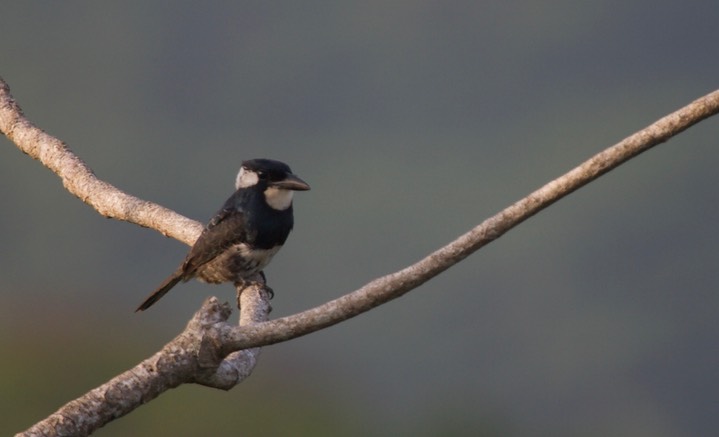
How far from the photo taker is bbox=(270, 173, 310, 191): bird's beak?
4770 mm

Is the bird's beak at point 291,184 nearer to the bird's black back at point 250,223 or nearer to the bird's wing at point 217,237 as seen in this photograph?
the bird's black back at point 250,223

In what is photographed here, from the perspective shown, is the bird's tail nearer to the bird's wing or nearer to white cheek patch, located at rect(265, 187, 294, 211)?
the bird's wing

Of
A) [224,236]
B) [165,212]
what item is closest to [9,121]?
[165,212]

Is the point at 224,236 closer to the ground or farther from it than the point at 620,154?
farther from it

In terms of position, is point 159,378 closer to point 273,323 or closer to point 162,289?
point 273,323

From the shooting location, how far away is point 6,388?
646 inches

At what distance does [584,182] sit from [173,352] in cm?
95

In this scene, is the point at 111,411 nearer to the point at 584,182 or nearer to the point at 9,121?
the point at 584,182

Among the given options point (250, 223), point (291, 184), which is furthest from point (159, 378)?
point (250, 223)

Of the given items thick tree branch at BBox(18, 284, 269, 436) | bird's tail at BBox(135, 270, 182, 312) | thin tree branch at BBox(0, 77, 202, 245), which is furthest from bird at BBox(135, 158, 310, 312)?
thick tree branch at BBox(18, 284, 269, 436)

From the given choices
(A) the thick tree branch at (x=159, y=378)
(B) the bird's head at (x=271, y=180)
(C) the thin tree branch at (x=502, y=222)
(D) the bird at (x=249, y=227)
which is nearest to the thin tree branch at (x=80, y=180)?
(D) the bird at (x=249, y=227)

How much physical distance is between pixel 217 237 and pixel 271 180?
0.42 meters

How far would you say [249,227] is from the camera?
16.2 feet

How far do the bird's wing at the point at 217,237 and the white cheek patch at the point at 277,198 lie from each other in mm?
126
